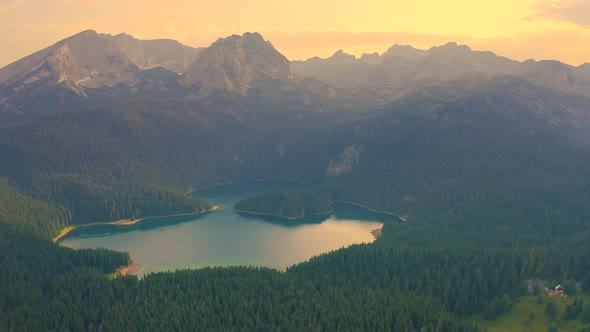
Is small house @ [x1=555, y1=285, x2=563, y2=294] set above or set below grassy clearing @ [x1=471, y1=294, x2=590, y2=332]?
above

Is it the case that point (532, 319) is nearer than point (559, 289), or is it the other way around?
point (532, 319)

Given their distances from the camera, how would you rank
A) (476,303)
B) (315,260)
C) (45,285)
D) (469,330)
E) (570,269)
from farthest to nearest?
(315,260), (45,285), (570,269), (476,303), (469,330)

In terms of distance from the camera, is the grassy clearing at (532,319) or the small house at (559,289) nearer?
the grassy clearing at (532,319)

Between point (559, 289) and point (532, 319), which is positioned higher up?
point (559, 289)

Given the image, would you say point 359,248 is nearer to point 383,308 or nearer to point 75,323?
point 383,308

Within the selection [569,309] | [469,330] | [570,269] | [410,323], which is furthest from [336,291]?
[570,269]

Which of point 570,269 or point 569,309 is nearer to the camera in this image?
point 569,309

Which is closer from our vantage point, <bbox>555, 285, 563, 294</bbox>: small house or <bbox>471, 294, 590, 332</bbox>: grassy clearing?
<bbox>471, 294, 590, 332</bbox>: grassy clearing

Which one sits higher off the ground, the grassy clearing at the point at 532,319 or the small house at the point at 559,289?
the small house at the point at 559,289
